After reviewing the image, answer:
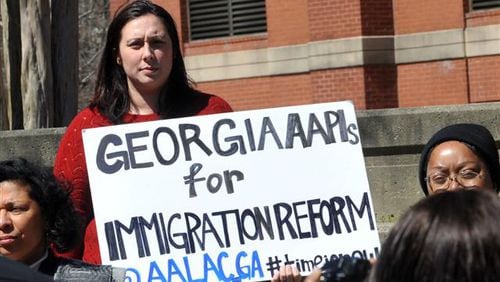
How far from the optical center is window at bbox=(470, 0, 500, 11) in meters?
16.8

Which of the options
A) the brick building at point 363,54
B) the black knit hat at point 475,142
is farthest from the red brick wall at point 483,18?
the black knit hat at point 475,142

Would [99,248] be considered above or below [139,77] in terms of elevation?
below

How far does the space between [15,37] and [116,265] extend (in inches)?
255

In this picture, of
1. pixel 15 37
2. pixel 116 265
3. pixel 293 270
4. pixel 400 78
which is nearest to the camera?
pixel 293 270

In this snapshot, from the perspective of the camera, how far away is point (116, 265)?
Result: 450 centimetres

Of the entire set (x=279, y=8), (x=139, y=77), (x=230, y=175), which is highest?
(x=279, y=8)

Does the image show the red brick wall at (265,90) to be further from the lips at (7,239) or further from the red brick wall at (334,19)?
the lips at (7,239)

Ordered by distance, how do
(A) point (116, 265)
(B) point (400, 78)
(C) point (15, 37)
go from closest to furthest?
(A) point (116, 265) → (C) point (15, 37) → (B) point (400, 78)

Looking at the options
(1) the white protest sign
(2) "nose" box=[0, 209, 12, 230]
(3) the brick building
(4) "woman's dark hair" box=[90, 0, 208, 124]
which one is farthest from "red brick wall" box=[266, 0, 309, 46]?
(2) "nose" box=[0, 209, 12, 230]

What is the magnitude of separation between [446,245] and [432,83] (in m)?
15.2

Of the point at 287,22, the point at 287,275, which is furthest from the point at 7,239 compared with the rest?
the point at 287,22

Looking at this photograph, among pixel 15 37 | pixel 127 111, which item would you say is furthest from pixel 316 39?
pixel 127 111

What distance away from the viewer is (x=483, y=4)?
16891 millimetres

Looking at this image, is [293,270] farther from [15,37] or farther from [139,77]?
[15,37]
